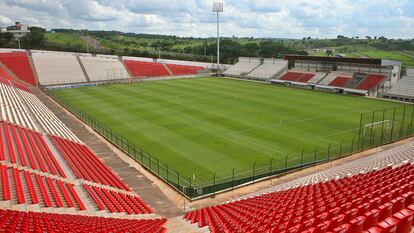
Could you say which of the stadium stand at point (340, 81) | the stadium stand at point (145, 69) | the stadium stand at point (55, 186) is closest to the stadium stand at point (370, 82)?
the stadium stand at point (340, 81)

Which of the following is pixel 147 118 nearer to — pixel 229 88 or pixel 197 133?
pixel 197 133

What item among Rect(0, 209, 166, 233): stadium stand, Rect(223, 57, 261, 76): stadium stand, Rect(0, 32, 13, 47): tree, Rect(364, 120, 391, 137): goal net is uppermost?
Rect(0, 32, 13, 47): tree

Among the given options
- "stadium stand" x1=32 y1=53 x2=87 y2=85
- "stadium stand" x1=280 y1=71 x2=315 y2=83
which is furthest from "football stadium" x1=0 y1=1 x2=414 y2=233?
"stadium stand" x1=32 y1=53 x2=87 y2=85

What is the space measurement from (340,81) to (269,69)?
19873 mm

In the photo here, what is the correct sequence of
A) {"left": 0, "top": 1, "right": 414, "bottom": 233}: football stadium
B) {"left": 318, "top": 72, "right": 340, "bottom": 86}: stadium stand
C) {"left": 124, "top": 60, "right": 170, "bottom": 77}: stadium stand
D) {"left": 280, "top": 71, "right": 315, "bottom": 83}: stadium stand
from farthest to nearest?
{"left": 124, "top": 60, "right": 170, "bottom": 77}: stadium stand, {"left": 280, "top": 71, "right": 315, "bottom": 83}: stadium stand, {"left": 318, "top": 72, "right": 340, "bottom": 86}: stadium stand, {"left": 0, "top": 1, "right": 414, "bottom": 233}: football stadium

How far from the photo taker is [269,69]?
8038 cm

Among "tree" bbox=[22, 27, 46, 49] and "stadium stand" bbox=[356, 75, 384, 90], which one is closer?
"stadium stand" bbox=[356, 75, 384, 90]

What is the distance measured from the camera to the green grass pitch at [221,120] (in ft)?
90.7

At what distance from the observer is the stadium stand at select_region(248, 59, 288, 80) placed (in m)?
77.7

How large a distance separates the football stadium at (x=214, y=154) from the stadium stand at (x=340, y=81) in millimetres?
331

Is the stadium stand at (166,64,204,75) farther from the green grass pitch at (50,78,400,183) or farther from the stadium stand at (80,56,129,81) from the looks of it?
the green grass pitch at (50,78,400,183)

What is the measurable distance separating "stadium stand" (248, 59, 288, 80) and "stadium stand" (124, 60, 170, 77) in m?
22.9

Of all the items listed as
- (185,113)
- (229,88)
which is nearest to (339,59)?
(229,88)

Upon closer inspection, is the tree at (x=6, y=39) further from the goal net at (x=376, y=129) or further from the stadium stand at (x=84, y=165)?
the goal net at (x=376, y=129)
